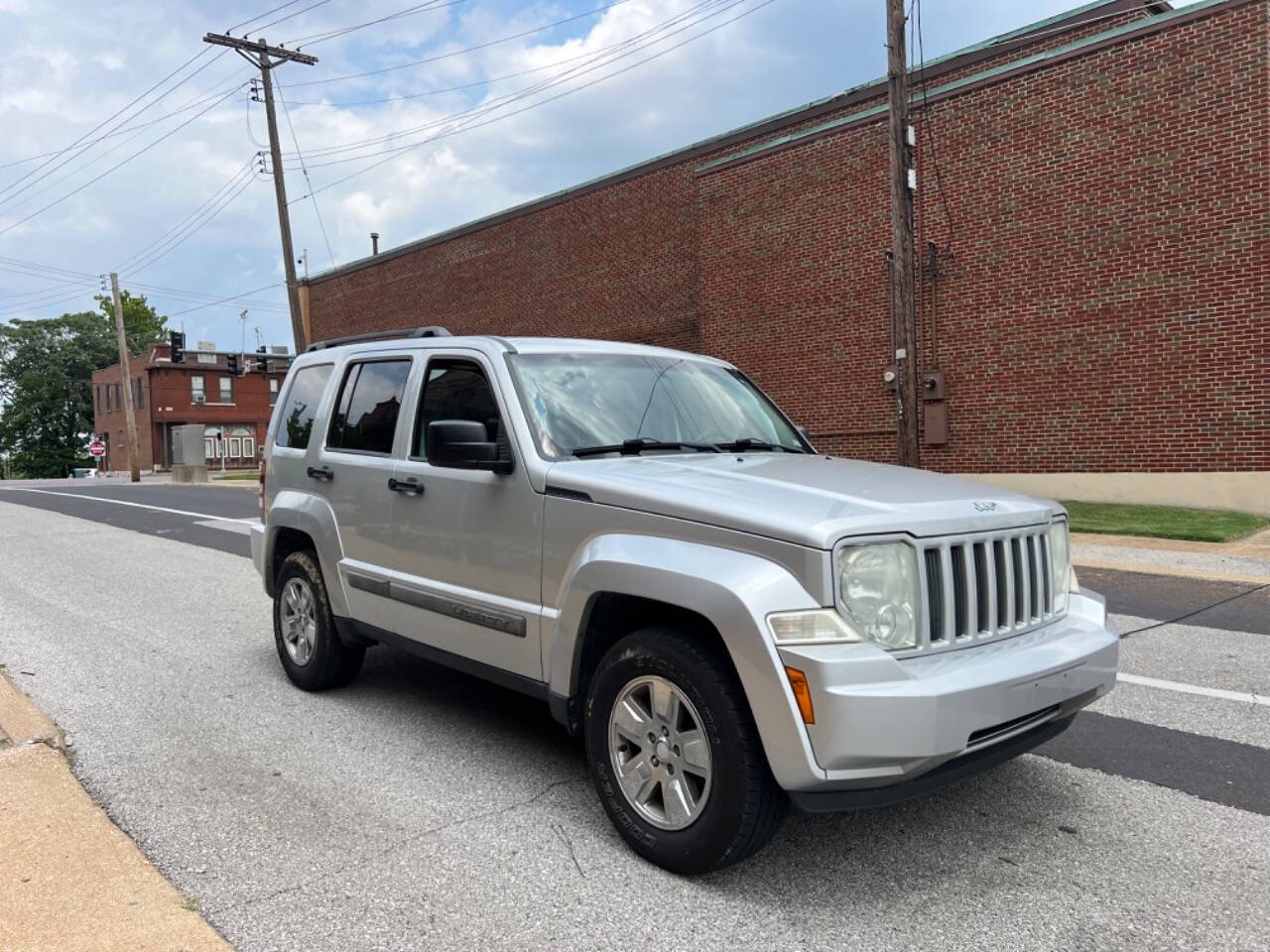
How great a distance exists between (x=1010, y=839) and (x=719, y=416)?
2.21m

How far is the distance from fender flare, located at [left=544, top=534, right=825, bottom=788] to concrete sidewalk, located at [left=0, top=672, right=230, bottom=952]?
5.44ft

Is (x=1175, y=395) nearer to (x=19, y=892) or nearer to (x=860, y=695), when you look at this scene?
(x=860, y=695)

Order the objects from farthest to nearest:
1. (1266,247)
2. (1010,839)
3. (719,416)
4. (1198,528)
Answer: (1266,247), (1198,528), (719,416), (1010,839)

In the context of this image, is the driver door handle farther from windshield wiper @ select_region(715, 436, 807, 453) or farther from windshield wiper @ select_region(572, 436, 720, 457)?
windshield wiper @ select_region(715, 436, 807, 453)

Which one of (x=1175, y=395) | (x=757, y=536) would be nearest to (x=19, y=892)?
(x=757, y=536)

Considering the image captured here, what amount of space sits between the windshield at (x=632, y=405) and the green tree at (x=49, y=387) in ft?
264

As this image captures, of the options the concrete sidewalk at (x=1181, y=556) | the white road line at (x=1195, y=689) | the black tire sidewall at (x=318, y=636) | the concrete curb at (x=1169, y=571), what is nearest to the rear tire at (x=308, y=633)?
the black tire sidewall at (x=318, y=636)

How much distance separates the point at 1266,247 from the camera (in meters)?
13.0

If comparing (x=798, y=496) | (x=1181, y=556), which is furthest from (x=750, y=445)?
(x=1181, y=556)

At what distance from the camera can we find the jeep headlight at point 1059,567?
3578 millimetres

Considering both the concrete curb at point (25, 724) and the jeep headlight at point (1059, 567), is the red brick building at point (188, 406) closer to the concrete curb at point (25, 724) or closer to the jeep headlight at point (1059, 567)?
the concrete curb at point (25, 724)

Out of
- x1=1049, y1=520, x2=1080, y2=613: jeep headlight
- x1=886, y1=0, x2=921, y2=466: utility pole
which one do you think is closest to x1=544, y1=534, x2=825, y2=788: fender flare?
x1=1049, y1=520, x2=1080, y2=613: jeep headlight

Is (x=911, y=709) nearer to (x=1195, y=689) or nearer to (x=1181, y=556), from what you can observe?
(x=1195, y=689)

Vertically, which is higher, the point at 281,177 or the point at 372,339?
the point at 281,177
